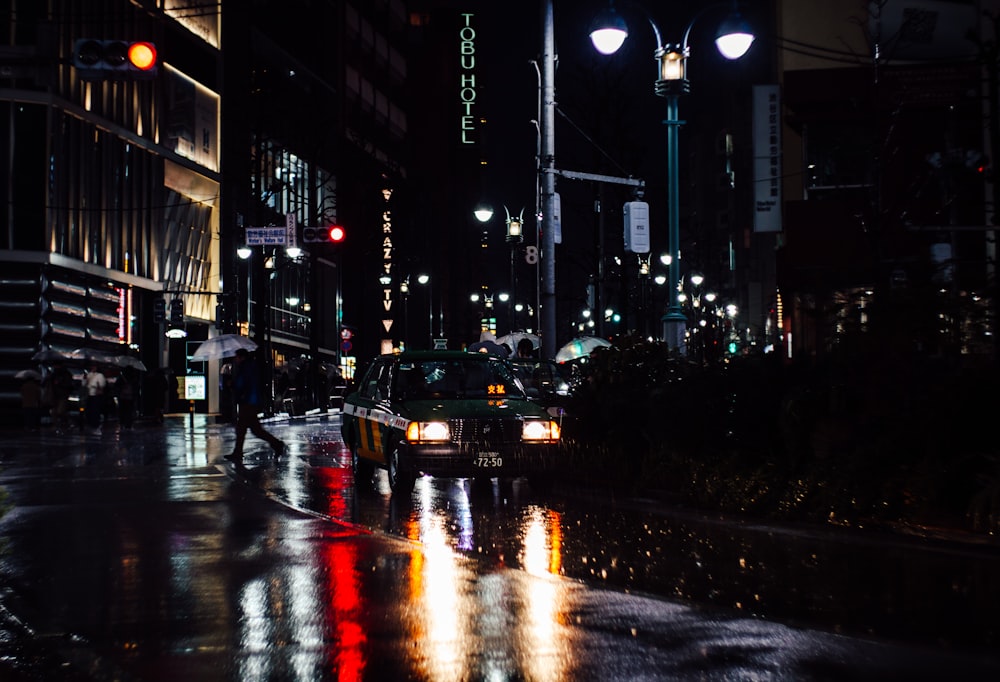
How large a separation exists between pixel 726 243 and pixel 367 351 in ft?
150

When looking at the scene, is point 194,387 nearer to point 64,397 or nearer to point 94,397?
point 64,397

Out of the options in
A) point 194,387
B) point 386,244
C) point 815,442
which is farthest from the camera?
point 386,244

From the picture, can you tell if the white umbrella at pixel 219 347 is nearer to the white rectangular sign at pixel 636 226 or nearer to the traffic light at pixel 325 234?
the traffic light at pixel 325 234

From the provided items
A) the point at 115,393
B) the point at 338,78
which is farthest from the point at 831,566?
the point at 338,78

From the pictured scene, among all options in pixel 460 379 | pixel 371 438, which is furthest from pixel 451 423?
pixel 371 438

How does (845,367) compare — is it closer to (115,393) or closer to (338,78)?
(115,393)

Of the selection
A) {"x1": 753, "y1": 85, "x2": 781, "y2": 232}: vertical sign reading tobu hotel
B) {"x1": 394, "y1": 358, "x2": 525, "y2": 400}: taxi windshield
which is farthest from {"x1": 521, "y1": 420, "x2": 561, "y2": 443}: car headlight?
{"x1": 753, "y1": 85, "x2": 781, "y2": 232}: vertical sign reading tobu hotel

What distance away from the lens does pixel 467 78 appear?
125062 mm

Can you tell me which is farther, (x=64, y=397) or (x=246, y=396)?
(x=64, y=397)

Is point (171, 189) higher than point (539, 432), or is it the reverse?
point (171, 189)

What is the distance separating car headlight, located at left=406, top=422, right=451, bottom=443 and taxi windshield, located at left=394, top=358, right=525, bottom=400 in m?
1.12

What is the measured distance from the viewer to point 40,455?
24984 millimetres

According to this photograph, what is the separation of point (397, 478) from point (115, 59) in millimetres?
6168

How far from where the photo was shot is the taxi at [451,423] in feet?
50.7
